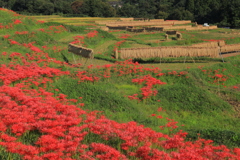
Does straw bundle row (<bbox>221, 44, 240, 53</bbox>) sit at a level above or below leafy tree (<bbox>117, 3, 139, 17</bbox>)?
below

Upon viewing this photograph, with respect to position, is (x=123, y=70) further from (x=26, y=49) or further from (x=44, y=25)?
(x=44, y=25)

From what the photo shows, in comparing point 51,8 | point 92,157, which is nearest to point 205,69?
point 92,157

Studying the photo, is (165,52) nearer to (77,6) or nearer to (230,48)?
(230,48)

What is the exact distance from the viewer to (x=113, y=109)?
14.4 meters

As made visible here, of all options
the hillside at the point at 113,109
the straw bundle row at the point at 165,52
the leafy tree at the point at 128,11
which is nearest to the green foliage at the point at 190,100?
the hillside at the point at 113,109

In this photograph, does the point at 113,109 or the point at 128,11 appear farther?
the point at 128,11

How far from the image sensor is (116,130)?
29.8ft

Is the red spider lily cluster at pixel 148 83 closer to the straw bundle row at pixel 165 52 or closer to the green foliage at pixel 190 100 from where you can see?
the green foliage at pixel 190 100

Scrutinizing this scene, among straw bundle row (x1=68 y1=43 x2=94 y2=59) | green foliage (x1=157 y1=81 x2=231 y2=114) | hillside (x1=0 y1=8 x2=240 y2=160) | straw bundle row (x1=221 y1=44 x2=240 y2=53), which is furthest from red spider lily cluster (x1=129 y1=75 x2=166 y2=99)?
straw bundle row (x1=221 y1=44 x2=240 y2=53)

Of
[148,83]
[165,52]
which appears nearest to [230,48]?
[165,52]

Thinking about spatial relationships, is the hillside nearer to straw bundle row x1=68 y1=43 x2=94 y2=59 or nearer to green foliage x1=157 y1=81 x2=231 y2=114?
green foliage x1=157 y1=81 x2=231 y2=114

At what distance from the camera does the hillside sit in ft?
27.0

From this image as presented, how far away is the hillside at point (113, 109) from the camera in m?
8.23

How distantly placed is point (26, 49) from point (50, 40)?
8149 mm
